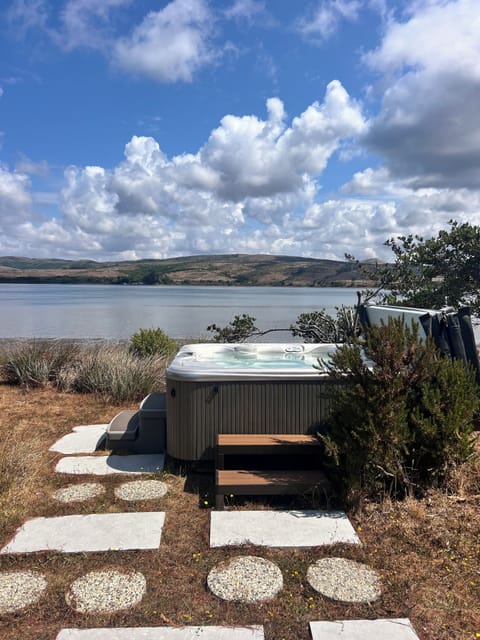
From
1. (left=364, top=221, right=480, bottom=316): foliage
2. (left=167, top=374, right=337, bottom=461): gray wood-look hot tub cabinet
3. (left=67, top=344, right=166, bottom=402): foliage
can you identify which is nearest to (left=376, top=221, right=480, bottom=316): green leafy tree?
(left=364, top=221, right=480, bottom=316): foliage

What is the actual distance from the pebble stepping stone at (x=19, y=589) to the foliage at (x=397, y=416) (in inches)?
66.9

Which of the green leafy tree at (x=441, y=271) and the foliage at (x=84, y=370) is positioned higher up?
the green leafy tree at (x=441, y=271)

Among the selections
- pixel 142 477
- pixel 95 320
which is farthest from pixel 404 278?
pixel 95 320

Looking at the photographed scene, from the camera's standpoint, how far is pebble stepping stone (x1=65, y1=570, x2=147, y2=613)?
6.79ft

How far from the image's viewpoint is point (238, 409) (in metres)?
3.59

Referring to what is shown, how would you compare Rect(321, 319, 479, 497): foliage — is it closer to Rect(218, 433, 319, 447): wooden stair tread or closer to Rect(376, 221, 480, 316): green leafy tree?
Rect(218, 433, 319, 447): wooden stair tread

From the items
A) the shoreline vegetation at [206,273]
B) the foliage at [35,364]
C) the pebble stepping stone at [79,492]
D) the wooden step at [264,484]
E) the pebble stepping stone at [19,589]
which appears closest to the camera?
the pebble stepping stone at [19,589]

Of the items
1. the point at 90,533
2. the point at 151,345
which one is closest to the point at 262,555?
the point at 90,533

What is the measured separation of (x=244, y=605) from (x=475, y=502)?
68.4 inches

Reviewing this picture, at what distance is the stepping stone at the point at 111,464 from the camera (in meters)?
3.75

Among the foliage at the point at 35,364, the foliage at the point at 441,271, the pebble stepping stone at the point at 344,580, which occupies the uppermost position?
the foliage at the point at 441,271

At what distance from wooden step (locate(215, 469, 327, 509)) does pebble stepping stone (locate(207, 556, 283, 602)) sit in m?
0.58

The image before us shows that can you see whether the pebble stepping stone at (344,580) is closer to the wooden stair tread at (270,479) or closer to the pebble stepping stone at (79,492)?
the wooden stair tread at (270,479)

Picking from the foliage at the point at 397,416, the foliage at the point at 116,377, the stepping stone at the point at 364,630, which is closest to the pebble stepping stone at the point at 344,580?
the stepping stone at the point at 364,630
